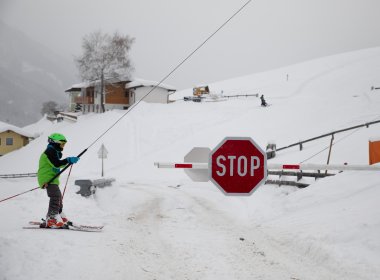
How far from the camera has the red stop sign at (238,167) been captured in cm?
427

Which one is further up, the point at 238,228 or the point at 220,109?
the point at 220,109

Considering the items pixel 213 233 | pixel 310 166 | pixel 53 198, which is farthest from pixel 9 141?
pixel 310 166

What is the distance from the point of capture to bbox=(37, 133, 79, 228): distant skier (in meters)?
7.29

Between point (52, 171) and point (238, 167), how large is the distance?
498 centimetres

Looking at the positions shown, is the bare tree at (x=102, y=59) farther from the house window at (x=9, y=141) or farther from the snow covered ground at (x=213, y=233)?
the snow covered ground at (x=213, y=233)

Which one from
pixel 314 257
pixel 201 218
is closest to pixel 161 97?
pixel 201 218

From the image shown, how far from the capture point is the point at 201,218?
33.7 feet

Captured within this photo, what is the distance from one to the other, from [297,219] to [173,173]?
17.3 m

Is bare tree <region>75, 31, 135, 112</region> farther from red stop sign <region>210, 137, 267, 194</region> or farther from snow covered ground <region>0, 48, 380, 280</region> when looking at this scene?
red stop sign <region>210, 137, 267, 194</region>

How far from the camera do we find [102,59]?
176ft

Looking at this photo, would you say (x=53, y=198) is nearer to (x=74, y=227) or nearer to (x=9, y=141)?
(x=74, y=227)

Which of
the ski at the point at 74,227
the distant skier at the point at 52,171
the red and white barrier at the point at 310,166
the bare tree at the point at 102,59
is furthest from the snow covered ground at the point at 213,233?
the bare tree at the point at 102,59

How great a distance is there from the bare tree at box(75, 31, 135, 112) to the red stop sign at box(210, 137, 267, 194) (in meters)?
51.4

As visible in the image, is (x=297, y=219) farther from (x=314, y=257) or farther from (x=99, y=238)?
(x=99, y=238)
